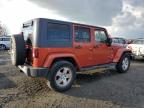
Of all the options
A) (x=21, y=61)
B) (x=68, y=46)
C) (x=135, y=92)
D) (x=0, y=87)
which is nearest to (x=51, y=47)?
(x=68, y=46)

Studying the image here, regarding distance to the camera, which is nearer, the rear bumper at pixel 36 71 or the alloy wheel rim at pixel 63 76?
the rear bumper at pixel 36 71

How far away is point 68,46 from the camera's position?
6.21 metres

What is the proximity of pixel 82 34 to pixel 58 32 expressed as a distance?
3.51ft

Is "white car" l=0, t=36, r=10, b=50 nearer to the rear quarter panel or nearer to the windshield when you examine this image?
the rear quarter panel

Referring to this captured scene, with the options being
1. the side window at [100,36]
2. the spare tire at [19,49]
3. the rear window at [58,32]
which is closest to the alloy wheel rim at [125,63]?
the side window at [100,36]

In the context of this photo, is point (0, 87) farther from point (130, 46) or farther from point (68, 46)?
point (130, 46)

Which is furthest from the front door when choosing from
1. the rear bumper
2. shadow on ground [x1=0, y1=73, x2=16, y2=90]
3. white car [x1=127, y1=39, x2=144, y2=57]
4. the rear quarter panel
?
white car [x1=127, y1=39, x2=144, y2=57]

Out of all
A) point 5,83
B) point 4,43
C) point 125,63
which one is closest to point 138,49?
point 125,63

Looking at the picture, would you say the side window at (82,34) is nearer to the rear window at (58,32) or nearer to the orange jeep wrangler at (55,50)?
the orange jeep wrangler at (55,50)

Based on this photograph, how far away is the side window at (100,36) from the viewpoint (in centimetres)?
738

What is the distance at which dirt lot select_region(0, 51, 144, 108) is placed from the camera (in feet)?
16.5

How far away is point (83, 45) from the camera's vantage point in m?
6.72

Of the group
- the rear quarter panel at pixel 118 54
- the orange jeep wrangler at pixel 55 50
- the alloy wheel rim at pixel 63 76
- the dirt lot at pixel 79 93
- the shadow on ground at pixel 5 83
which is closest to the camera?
the dirt lot at pixel 79 93

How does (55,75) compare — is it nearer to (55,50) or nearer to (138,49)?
(55,50)
